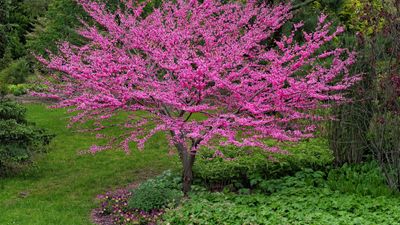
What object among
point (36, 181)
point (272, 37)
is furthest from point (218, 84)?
point (272, 37)

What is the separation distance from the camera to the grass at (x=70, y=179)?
6.59 m

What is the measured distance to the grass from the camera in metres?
6.59

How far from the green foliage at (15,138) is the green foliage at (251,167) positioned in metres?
2.92

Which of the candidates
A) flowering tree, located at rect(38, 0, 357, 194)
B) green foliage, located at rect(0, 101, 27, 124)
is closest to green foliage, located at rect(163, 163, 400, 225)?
flowering tree, located at rect(38, 0, 357, 194)

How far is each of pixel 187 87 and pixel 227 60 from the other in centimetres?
67

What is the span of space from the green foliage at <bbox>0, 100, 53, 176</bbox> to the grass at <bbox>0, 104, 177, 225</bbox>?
1.21ft

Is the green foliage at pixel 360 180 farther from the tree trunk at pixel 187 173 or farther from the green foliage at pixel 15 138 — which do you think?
the green foliage at pixel 15 138

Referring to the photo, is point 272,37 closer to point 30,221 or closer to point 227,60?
point 227,60

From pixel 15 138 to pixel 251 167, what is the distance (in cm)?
405

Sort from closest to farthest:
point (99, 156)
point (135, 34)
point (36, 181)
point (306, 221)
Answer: point (306, 221) → point (135, 34) → point (36, 181) → point (99, 156)

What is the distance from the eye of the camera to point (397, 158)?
267 inches

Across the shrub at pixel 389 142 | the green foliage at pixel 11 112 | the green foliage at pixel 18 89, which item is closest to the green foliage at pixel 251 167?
the shrub at pixel 389 142

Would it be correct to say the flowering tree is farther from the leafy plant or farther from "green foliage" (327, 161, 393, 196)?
"green foliage" (327, 161, 393, 196)

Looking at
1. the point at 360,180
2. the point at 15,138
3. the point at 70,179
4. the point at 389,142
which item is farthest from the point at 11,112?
the point at 389,142
